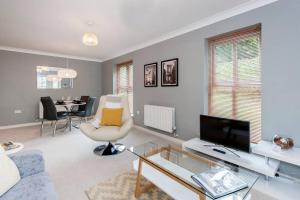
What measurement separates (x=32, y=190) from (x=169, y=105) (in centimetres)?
289

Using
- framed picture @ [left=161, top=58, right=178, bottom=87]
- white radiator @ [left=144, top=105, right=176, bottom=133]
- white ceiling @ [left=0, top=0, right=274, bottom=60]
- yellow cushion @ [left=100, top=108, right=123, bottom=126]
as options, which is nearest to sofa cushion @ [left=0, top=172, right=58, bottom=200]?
yellow cushion @ [left=100, top=108, right=123, bottom=126]

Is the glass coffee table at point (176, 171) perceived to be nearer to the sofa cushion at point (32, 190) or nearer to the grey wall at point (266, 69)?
the sofa cushion at point (32, 190)

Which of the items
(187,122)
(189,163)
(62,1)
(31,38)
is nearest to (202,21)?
(187,122)

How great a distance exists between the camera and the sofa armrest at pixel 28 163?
54.4 inches

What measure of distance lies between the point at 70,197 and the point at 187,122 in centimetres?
232

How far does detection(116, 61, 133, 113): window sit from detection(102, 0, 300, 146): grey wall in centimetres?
150

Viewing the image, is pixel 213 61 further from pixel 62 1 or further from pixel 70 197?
pixel 70 197

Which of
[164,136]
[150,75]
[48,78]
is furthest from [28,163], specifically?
[48,78]

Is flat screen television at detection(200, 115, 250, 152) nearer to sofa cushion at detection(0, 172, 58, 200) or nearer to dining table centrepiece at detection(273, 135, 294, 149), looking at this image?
dining table centrepiece at detection(273, 135, 294, 149)

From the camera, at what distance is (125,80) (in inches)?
213

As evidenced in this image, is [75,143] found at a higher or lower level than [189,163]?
lower

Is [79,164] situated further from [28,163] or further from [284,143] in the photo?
[284,143]

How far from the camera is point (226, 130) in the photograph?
226 centimetres

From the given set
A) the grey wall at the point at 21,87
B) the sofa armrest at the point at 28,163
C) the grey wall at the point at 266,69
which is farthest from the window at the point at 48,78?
the sofa armrest at the point at 28,163
